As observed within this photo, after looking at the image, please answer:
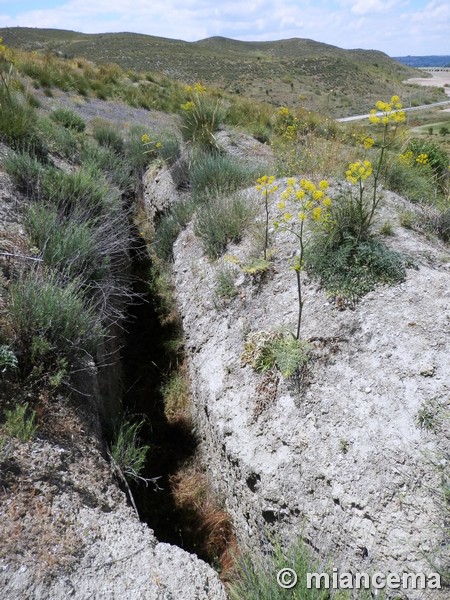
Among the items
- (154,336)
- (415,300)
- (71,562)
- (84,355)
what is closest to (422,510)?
(415,300)

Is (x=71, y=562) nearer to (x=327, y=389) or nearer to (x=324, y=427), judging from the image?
(x=324, y=427)

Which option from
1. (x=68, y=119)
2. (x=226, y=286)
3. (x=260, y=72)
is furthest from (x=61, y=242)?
(x=260, y=72)

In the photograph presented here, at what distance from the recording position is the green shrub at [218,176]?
575cm

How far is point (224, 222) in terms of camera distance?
482 cm

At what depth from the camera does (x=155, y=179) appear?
7578mm

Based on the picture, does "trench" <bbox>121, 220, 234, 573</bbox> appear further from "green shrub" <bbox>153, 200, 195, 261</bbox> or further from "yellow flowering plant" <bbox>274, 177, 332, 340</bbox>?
"yellow flowering plant" <bbox>274, 177, 332, 340</bbox>

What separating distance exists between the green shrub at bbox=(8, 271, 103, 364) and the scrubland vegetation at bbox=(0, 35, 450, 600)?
0.04ft

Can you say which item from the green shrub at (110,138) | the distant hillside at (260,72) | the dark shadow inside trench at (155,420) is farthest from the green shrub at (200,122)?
the distant hillside at (260,72)

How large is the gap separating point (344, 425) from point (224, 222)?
3.00 meters

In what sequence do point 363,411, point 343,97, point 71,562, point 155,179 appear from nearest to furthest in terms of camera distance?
point 71,562 < point 363,411 < point 155,179 < point 343,97

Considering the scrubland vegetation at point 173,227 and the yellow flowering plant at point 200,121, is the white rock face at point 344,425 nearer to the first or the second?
the scrubland vegetation at point 173,227

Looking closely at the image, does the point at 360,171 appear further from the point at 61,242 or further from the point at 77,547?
the point at 77,547

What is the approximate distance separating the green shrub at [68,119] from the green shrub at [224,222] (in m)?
5.24

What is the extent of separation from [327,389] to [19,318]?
2469 mm
